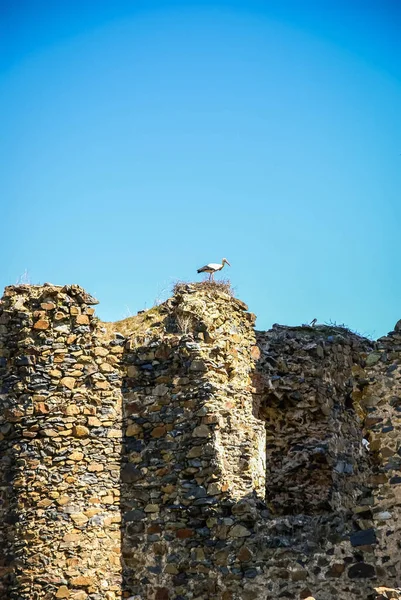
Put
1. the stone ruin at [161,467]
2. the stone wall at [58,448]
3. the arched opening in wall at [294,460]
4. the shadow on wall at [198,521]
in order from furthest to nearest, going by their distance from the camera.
Result: the arched opening in wall at [294,460], the stone wall at [58,448], the stone ruin at [161,467], the shadow on wall at [198,521]

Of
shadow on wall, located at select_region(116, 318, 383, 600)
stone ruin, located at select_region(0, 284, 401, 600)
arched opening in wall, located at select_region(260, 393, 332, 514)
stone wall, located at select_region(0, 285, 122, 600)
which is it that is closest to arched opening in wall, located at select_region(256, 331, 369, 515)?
arched opening in wall, located at select_region(260, 393, 332, 514)

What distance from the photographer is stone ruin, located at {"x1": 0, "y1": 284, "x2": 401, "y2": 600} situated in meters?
19.4

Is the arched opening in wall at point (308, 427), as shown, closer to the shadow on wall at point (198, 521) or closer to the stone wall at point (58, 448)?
the shadow on wall at point (198, 521)

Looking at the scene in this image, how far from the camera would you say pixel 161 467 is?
20.6 metres

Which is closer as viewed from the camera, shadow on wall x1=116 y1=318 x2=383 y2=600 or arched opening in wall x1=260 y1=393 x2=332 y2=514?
shadow on wall x1=116 y1=318 x2=383 y2=600

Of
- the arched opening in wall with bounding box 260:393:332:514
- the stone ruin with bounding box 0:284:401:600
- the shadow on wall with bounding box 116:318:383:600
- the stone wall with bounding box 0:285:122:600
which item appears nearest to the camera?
the shadow on wall with bounding box 116:318:383:600

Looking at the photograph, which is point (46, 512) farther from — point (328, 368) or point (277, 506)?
point (328, 368)

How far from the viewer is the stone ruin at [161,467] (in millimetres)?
19391

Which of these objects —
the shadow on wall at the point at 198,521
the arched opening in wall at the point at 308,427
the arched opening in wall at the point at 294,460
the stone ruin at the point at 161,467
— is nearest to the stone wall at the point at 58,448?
the stone ruin at the point at 161,467

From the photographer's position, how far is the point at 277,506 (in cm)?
2339

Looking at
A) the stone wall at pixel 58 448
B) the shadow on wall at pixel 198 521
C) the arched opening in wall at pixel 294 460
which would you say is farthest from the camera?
the arched opening in wall at pixel 294 460

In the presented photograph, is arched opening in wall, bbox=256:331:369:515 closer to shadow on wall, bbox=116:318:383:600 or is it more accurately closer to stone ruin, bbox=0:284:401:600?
stone ruin, bbox=0:284:401:600

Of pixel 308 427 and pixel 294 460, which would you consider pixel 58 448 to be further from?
pixel 308 427

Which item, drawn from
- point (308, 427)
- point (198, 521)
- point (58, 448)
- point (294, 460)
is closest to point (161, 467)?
point (198, 521)
